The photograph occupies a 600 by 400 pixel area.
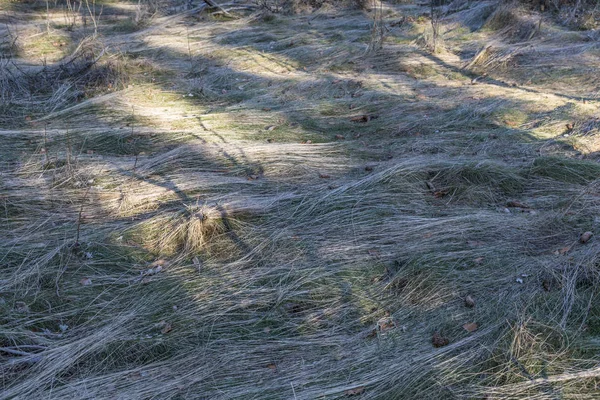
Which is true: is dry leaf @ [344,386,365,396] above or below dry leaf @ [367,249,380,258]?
above

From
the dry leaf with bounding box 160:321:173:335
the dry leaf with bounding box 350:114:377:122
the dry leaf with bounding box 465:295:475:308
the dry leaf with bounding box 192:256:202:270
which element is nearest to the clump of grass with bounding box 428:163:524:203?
the dry leaf with bounding box 465:295:475:308

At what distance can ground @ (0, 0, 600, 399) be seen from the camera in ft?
8.09

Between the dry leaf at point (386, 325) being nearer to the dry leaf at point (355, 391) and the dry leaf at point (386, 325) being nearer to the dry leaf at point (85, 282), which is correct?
the dry leaf at point (355, 391)

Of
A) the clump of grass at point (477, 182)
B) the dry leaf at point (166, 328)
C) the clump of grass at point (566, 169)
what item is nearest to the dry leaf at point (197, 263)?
the dry leaf at point (166, 328)

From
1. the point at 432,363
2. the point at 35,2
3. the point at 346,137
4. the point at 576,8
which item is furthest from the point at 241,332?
the point at 35,2

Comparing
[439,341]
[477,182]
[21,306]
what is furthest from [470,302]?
[21,306]

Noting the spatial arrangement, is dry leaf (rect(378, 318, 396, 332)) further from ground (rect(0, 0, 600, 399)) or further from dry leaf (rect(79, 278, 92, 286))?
dry leaf (rect(79, 278, 92, 286))

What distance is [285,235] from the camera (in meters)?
3.47

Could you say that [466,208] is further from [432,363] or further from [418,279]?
[432,363]

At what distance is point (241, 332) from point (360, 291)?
67 centimetres

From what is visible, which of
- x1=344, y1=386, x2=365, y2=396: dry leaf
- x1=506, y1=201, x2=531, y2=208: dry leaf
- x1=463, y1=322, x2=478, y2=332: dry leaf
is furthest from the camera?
x1=506, y1=201, x2=531, y2=208: dry leaf

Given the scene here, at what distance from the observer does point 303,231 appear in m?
3.53

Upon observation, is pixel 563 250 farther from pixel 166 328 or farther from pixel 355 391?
pixel 166 328

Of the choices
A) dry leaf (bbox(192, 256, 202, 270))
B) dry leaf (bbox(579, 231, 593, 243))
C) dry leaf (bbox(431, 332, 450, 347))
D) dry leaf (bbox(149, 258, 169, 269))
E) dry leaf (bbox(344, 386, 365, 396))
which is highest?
dry leaf (bbox(579, 231, 593, 243))
